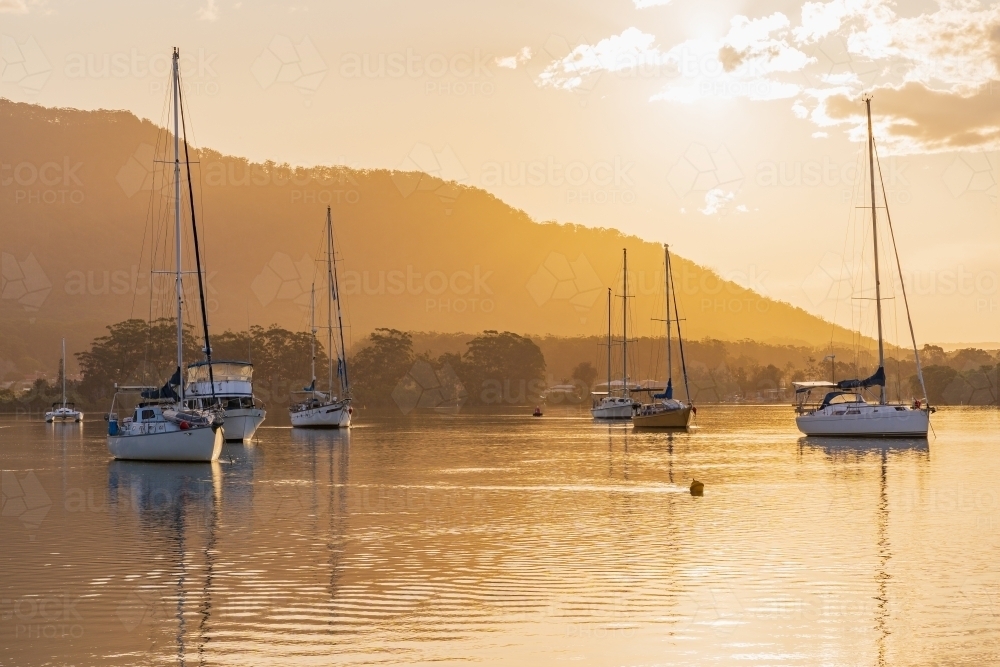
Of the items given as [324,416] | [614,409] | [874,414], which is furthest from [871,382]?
[324,416]

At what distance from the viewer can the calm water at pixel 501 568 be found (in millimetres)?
18984

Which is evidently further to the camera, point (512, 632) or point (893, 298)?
point (893, 298)

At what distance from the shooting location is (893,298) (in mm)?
85188

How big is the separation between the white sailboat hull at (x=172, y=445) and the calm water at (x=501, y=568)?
4.84m

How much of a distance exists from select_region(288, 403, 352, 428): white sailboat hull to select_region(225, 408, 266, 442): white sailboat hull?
80.3 ft

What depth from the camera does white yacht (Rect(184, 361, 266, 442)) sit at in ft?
283

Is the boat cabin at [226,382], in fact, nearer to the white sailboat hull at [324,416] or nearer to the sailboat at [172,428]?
the white sailboat hull at [324,416]

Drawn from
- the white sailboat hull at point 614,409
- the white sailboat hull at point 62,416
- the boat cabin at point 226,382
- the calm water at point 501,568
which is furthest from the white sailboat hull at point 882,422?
the white sailboat hull at point 62,416

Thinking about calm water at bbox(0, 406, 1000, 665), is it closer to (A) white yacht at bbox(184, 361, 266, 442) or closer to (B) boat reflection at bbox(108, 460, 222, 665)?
(B) boat reflection at bbox(108, 460, 222, 665)

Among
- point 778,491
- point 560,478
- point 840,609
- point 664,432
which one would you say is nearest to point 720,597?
point 840,609

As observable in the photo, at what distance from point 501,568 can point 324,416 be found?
288ft

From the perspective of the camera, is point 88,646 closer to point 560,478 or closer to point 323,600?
point 323,600

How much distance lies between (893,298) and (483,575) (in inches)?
2635

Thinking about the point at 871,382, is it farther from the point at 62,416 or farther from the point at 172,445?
the point at 62,416
